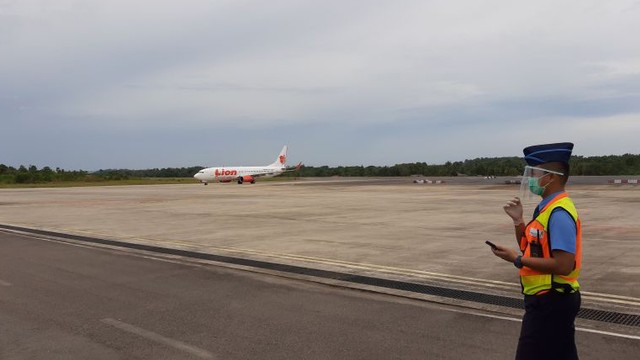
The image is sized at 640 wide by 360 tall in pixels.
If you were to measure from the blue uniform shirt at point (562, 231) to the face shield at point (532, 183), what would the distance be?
11.2 inches

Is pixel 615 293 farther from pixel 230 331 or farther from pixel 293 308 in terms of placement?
pixel 230 331

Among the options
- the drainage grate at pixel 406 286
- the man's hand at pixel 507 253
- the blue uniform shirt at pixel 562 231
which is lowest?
the drainage grate at pixel 406 286

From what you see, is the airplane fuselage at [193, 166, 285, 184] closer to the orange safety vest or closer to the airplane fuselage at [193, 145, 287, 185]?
the airplane fuselage at [193, 145, 287, 185]

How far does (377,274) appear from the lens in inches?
359

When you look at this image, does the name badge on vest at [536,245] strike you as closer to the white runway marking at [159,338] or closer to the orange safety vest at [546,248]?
the orange safety vest at [546,248]

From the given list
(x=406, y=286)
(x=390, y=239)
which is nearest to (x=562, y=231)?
→ (x=406, y=286)

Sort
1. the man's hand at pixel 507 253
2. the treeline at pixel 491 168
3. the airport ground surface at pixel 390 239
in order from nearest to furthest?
the man's hand at pixel 507 253, the airport ground surface at pixel 390 239, the treeline at pixel 491 168

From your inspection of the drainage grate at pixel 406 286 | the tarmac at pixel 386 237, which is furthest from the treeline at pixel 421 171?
the drainage grate at pixel 406 286

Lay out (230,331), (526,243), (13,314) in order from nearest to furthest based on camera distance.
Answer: (526,243) → (230,331) → (13,314)

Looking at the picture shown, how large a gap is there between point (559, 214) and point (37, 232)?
16.8 meters

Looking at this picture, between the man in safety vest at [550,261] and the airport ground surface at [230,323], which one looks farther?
Result: the airport ground surface at [230,323]

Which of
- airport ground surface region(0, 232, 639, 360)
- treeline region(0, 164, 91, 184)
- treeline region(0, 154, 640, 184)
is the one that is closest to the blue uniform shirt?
airport ground surface region(0, 232, 639, 360)

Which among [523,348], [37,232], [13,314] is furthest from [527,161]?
[37,232]

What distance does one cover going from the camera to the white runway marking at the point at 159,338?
17.5 feet
